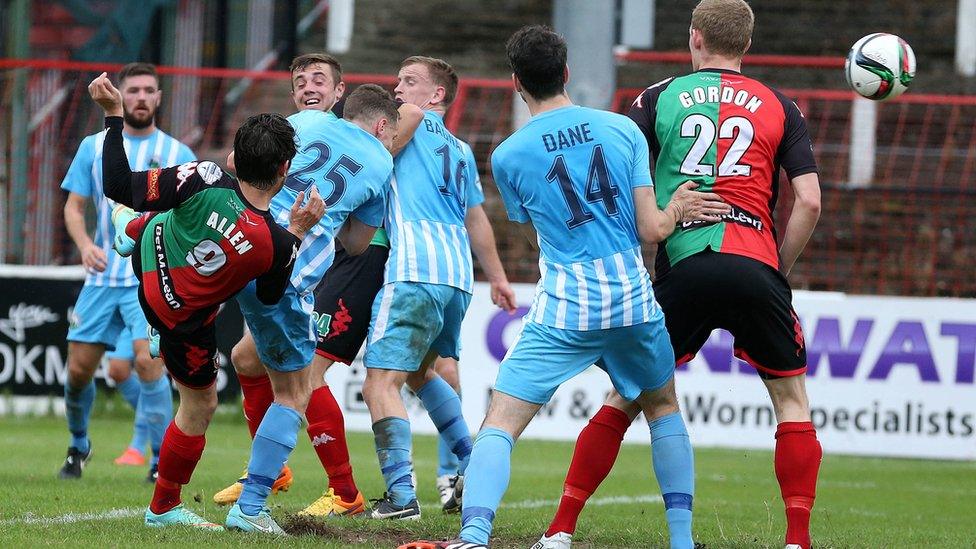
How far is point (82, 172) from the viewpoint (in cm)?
849

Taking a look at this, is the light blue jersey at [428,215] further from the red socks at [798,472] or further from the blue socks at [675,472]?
the red socks at [798,472]

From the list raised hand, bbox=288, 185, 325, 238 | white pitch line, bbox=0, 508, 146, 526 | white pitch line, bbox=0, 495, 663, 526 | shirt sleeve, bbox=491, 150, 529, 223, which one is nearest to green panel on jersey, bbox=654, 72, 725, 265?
shirt sleeve, bbox=491, 150, 529, 223

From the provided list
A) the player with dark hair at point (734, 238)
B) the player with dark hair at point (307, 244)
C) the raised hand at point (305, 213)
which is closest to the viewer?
the raised hand at point (305, 213)

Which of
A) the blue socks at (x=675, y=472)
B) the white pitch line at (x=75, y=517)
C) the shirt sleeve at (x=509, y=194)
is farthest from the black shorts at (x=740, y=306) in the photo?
the white pitch line at (x=75, y=517)

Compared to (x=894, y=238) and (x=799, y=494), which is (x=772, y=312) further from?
(x=894, y=238)

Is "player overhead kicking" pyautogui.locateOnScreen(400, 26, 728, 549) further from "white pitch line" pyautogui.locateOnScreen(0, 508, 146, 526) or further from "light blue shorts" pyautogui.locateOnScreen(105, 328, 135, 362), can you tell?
"light blue shorts" pyautogui.locateOnScreen(105, 328, 135, 362)

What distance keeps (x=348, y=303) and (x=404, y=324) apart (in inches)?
16.1

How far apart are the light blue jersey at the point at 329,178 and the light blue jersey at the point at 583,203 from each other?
0.95m

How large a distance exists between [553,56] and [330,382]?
6837mm

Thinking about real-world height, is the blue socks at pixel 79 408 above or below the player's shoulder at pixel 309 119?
below

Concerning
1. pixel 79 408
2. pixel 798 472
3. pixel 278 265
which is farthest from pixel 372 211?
pixel 79 408

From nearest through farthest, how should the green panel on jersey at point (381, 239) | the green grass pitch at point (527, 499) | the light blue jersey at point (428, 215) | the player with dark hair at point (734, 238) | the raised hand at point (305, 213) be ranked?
the raised hand at point (305, 213) < the player with dark hair at point (734, 238) < the green grass pitch at point (527, 499) < the light blue jersey at point (428, 215) < the green panel on jersey at point (381, 239)

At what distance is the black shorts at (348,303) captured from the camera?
6.78m

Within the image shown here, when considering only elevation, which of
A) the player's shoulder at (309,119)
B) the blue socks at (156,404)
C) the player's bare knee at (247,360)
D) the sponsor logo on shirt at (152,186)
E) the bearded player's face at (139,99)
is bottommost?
the blue socks at (156,404)
